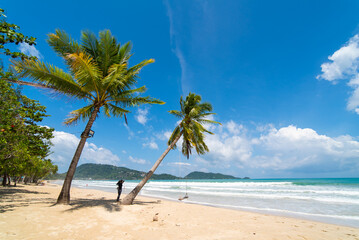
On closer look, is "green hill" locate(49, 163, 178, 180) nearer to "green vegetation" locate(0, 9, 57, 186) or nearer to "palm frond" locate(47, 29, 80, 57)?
"green vegetation" locate(0, 9, 57, 186)

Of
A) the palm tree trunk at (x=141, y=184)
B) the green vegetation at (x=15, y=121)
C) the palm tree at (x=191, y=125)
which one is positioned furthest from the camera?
the palm tree at (x=191, y=125)

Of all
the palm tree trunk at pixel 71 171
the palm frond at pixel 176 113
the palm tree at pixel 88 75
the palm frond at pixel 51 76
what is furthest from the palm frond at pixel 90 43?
the palm frond at pixel 176 113

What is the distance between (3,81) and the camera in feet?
18.8

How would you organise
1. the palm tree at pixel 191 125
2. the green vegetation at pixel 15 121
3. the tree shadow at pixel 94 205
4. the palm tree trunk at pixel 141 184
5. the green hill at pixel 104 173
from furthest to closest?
the green hill at pixel 104 173
the palm tree at pixel 191 125
the palm tree trunk at pixel 141 184
the tree shadow at pixel 94 205
the green vegetation at pixel 15 121

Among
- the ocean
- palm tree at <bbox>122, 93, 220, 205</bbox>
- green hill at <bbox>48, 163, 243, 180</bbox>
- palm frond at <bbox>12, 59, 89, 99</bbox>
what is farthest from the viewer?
green hill at <bbox>48, 163, 243, 180</bbox>

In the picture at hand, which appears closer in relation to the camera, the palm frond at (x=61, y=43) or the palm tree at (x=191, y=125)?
the palm frond at (x=61, y=43)

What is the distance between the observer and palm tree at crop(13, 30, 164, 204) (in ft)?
22.0

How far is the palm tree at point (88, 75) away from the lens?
6.71 m

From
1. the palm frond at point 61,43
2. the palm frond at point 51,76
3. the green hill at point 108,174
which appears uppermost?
the palm frond at point 61,43

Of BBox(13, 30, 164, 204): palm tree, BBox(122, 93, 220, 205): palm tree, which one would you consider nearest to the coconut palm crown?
BBox(122, 93, 220, 205): palm tree

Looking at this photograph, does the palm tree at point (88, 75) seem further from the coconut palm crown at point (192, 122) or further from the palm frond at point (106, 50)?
the coconut palm crown at point (192, 122)

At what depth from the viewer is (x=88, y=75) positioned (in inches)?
278

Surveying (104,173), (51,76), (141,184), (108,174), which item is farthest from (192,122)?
(104,173)

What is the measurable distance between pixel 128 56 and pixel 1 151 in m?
8.01
